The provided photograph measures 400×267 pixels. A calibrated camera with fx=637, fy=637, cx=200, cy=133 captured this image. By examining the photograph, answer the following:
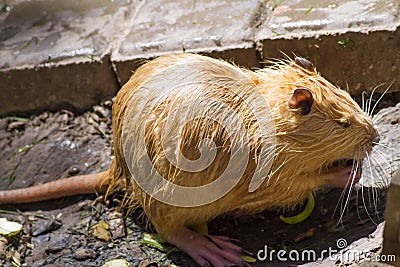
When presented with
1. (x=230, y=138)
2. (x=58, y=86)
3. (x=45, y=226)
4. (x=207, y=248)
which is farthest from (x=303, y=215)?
(x=58, y=86)

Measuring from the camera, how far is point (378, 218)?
9.22 ft

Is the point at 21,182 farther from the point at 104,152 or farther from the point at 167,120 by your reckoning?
the point at 167,120

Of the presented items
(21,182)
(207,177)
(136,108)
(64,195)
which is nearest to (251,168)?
(207,177)

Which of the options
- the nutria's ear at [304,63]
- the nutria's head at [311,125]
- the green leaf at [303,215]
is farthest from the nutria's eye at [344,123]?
the green leaf at [303,215]

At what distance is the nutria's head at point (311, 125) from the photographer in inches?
107

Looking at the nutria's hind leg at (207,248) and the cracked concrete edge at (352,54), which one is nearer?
the nutria's hind leg at (207,248)

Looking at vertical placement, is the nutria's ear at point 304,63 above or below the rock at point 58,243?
above

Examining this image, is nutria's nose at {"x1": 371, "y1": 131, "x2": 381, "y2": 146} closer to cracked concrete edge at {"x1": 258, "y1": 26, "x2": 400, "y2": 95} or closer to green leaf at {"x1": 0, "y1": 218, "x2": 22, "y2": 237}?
cracked concrete edge at {"x1": 258, "y1": 26, "x2": 400, "y2": 95}

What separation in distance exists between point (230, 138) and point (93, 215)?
106 cm

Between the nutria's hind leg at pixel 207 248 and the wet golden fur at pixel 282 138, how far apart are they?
94mm

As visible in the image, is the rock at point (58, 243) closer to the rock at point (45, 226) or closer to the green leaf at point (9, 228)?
the rock at point (45, 226)

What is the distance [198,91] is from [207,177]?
376 mm

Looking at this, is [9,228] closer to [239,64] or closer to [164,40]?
[164,40]

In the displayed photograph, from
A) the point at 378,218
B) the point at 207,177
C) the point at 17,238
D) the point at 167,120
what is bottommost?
the point at 17,238
